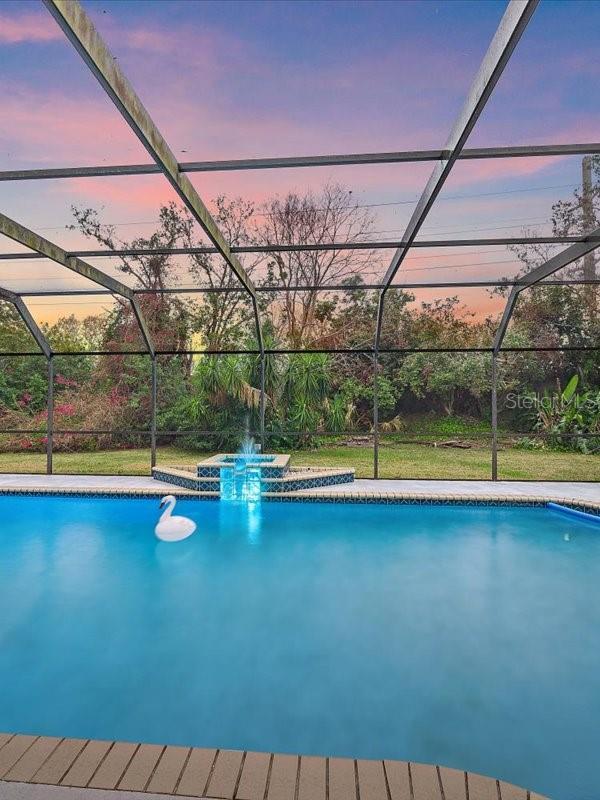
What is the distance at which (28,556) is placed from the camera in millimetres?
5852

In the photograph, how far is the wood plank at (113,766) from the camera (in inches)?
72.1

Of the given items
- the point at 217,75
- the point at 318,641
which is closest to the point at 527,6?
the point at 217,75

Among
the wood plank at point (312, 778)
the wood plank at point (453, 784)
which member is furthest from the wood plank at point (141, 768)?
the wood plank at point (453, 784)

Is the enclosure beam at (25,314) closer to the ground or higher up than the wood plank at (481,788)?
higher up

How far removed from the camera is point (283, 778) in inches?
74.2

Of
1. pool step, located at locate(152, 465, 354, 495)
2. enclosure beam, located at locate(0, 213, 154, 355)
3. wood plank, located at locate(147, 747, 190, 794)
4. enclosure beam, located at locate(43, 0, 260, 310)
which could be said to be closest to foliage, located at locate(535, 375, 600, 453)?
pool step, located at locate(152, 465, 354, 495)

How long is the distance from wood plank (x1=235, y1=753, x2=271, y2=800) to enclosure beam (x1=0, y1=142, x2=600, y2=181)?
4.21 metres

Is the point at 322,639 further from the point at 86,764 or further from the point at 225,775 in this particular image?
the point at 86,764

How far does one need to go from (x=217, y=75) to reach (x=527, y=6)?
2376mm

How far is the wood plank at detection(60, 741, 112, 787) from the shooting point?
72.9 inches

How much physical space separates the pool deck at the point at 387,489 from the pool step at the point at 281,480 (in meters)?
0.16

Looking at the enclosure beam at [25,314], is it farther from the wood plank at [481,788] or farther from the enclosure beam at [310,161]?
the wood plank at [481,788]

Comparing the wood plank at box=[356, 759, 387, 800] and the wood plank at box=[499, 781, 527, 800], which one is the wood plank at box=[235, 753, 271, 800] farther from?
the wood plank at box=[499, 781, 527, 800]

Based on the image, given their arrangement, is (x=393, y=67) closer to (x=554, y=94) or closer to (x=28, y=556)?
(x=554, y=94)
